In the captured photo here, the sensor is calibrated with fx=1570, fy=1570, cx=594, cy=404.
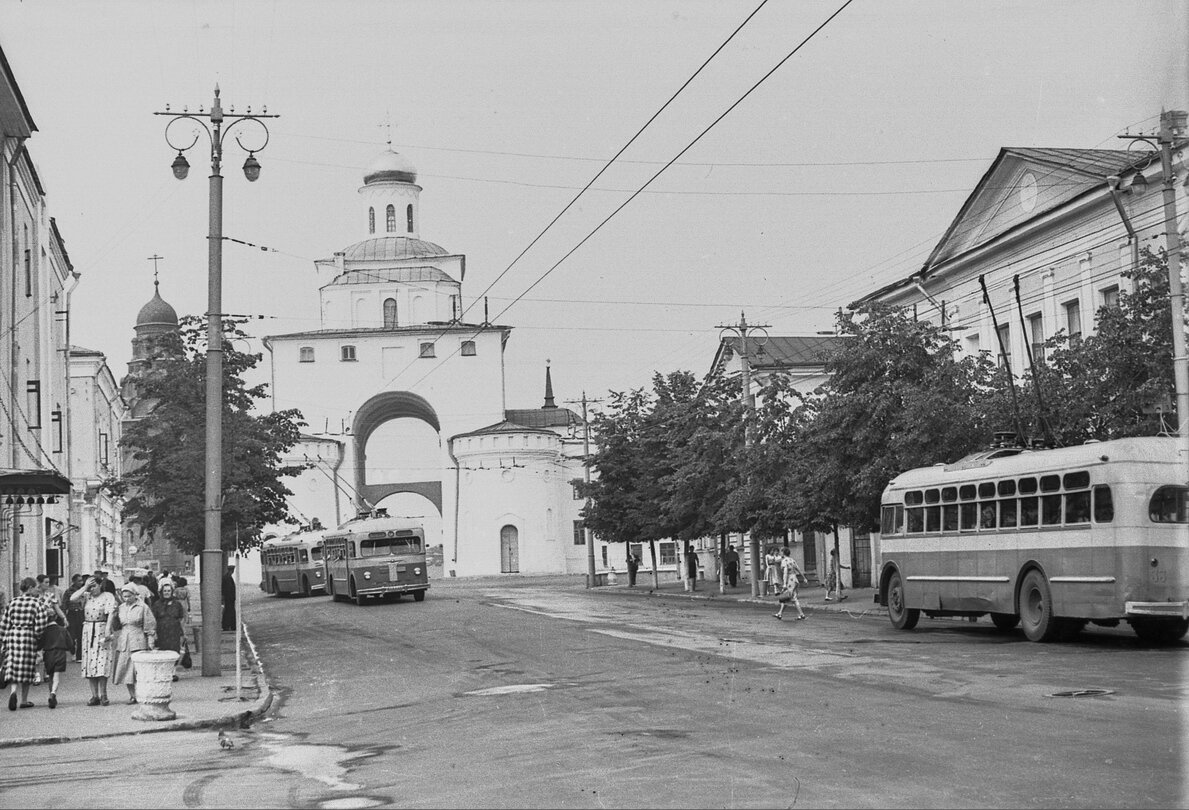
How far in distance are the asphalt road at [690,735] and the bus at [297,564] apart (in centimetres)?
3746

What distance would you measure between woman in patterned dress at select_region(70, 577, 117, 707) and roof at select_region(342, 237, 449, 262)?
287ft

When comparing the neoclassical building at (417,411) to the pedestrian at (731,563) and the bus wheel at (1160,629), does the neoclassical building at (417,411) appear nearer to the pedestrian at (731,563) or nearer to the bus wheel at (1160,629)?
the pedestrian at (731,563)

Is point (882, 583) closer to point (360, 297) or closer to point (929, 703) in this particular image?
point (929, 703)

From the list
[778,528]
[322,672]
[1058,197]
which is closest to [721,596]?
[778,528]

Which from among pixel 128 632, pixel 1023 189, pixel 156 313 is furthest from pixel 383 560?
pixel 156 313

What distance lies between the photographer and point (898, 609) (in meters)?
29.4

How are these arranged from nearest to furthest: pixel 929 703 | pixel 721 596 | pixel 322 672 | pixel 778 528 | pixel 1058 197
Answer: pixel 929 703, pixel 322 672, pixel 1058 197, pixel 778 528, pixel 721 596

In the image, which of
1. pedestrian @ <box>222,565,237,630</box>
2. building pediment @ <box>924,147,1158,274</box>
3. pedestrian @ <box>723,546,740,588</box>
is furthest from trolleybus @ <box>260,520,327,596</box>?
building pediment @ <box>924,147,1158,274</box>

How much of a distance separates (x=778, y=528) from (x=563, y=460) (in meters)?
56.2

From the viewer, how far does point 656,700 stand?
55.3ft

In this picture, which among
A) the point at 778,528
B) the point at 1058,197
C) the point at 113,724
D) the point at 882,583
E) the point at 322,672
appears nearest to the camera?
the point at 113,724

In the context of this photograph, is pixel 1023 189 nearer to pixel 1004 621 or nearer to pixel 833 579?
pixel 833 579

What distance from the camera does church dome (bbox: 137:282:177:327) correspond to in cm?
13175

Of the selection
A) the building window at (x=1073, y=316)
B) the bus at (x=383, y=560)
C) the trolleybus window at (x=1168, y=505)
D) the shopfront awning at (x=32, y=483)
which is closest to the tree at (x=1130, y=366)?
the trolleybus window at (x=1168, y=505)
